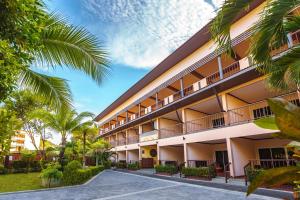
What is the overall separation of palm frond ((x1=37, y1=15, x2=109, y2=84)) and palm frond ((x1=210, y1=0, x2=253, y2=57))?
2.53m

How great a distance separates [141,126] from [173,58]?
11512mm

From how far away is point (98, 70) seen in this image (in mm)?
4945

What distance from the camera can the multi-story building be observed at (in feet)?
44.9

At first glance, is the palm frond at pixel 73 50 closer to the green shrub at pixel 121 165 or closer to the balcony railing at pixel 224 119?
the balcony railing at pixel 224 119

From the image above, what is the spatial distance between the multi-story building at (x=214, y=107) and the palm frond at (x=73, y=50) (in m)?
5.69

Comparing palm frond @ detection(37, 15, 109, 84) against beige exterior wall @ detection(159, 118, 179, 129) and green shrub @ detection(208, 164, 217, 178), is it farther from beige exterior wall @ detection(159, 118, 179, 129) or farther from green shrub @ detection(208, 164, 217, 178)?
beige exterior wall @ detection(159, 118, 179, 129)

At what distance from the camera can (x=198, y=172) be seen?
15.1 metres

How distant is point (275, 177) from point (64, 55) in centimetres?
464

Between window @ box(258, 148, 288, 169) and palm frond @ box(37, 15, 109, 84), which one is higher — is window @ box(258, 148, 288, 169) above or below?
below

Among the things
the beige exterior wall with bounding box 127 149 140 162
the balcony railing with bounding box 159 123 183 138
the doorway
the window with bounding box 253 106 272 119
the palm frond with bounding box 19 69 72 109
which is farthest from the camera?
the beige exterior wall with bounding box 127 149 140 162

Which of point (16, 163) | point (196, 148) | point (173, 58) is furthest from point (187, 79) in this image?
point (16, 163)

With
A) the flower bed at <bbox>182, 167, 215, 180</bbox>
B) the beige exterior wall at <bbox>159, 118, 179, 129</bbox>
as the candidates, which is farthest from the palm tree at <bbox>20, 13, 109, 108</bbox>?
the beige exterior wall at <bbox>159, 118, 179, 129</bbox>

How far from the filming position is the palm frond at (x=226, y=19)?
14.0 feet

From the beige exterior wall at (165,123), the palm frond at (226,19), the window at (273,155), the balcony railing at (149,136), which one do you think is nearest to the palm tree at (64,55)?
the palm frond at (226,19)
